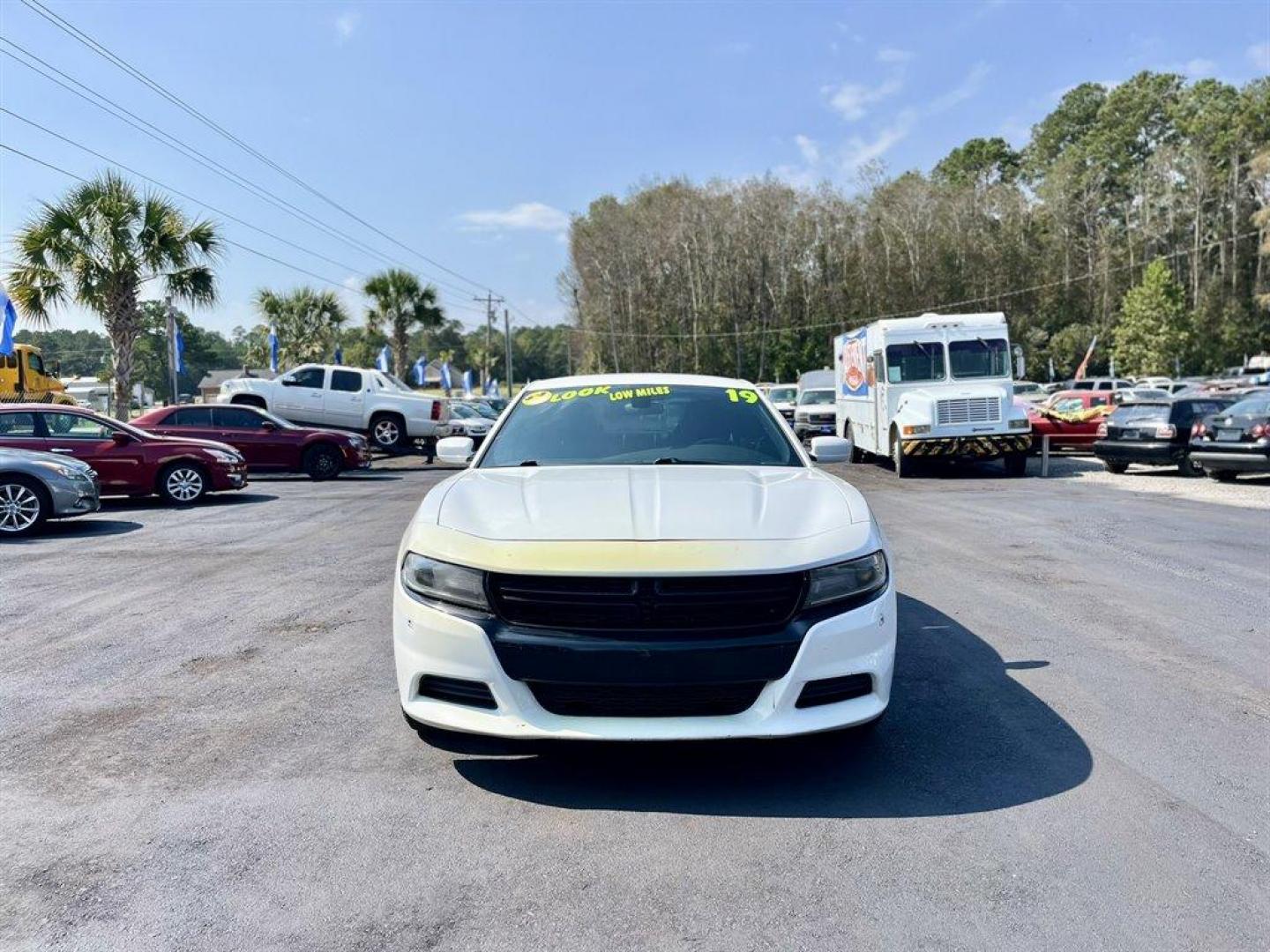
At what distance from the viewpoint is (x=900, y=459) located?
769 inches

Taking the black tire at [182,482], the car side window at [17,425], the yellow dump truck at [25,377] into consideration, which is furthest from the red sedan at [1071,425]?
the yellow dump truck at [25,377]

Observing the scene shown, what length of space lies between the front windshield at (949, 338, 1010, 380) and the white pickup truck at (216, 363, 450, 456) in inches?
486

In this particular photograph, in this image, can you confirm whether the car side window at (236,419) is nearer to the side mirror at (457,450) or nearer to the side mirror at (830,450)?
the side mirror at (457,450)

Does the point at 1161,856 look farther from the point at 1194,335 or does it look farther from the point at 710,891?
the point at 1194,335

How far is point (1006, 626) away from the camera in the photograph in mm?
6289

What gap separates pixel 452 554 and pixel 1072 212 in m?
68.1

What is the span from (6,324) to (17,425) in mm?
9191

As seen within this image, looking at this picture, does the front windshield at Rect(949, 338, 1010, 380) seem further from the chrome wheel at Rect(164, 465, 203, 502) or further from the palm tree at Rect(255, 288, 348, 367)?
the palm tree at Rect(255, 288, 348, 367)

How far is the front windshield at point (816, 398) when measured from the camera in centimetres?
3134

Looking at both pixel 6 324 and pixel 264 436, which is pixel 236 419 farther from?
pixel 6 324

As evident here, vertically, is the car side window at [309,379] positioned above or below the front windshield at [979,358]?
above

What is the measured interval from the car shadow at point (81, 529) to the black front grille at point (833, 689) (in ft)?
33.6

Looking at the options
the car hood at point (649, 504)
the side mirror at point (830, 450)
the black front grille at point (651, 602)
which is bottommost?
the black front grille at point (651, 602)

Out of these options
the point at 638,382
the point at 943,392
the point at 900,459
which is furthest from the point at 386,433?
the point at 638,382
